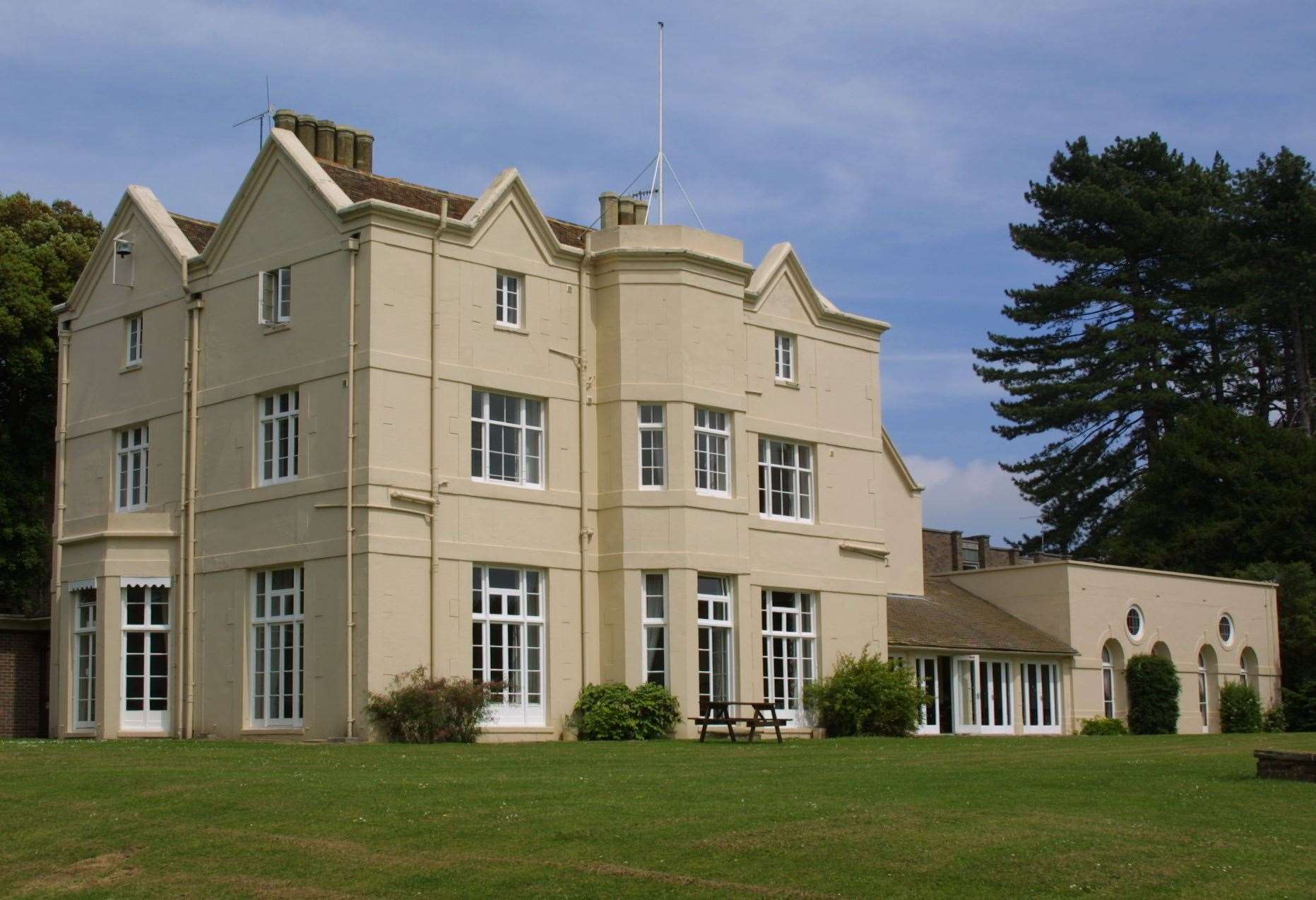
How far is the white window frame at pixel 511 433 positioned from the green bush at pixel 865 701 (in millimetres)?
8097

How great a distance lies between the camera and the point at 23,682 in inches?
1505

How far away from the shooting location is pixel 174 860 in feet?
53.1

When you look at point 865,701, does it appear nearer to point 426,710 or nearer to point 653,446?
point 653,446

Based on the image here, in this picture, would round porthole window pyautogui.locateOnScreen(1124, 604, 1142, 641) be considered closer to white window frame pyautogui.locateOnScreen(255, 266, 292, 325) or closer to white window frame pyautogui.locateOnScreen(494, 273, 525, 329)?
white window frame pyautogui.locateOnScreen(494, 273, 525, 329)

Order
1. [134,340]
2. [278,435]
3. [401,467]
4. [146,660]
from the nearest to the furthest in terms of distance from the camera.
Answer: [401,467]
[278,435]
[146,660]
[134,340]

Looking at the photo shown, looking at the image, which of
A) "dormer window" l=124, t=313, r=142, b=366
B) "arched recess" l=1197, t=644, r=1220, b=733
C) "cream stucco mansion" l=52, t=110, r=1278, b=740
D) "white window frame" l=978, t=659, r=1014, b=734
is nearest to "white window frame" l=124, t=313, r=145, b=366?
"dormer window" l=124, t=313, r=142, b=366

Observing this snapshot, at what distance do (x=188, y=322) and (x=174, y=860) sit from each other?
65.3ft

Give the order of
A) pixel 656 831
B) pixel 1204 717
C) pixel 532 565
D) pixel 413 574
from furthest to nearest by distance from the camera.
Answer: pixel 1204 717 → pixel 532 565 → pixel 413 574 → pixel 656 831

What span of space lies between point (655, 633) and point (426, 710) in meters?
5.72

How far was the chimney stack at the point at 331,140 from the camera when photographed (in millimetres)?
36344

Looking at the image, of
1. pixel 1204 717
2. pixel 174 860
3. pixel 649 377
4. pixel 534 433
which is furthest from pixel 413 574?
pixel 1204 717

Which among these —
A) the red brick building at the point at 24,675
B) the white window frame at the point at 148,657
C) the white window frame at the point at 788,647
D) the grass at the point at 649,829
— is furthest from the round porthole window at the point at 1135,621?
the red brick building at the point at 24,675

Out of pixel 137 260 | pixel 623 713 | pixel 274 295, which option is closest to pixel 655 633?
pixel 623 713

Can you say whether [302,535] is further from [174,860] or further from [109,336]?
[174,860]
